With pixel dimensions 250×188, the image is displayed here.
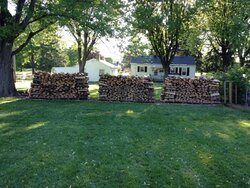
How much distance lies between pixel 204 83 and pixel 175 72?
98.6ft

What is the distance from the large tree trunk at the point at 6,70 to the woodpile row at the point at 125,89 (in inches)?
181

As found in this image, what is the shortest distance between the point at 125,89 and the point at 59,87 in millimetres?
3228

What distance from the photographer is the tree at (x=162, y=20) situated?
75.2ft

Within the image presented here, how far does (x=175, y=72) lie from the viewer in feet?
143

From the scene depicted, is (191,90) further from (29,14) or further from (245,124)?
(29,14)

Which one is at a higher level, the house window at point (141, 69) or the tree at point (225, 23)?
the tree at point (225, 23)

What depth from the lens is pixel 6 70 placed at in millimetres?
13883

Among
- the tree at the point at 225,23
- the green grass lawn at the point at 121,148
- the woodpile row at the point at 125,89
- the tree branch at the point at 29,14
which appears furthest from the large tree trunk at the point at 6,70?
the tree at the point at 225,23

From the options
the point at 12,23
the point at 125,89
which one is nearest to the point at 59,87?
the point at 125,89

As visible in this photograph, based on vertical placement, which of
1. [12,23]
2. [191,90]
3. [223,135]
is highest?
[12,23]

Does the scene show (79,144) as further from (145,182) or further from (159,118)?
(159,118)

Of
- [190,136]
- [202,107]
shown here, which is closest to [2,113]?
[190,136]

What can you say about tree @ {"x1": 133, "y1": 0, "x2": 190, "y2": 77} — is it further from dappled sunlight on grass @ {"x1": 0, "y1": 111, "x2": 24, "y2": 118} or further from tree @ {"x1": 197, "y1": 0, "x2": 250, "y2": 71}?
dappled sunlight on grass @ {"x1": 0, "y1": 111, "x2": 24, "y2": 118}

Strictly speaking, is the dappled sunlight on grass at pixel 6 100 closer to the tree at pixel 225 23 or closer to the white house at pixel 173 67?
the tree at pixel 225 23
